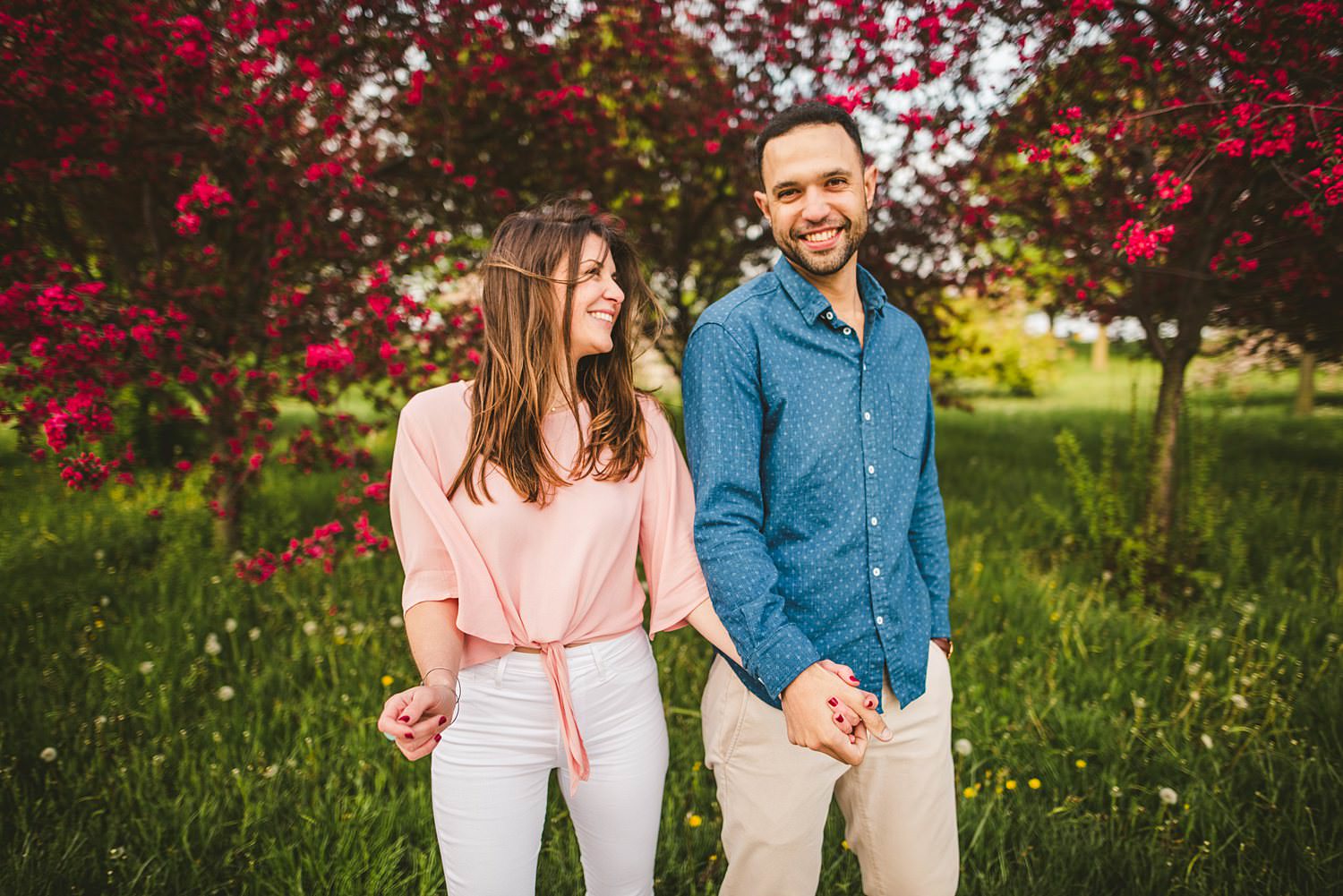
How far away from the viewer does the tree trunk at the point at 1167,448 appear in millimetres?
4286

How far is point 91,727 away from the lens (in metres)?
2.96

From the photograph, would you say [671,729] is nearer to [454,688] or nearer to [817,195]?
[454,688]

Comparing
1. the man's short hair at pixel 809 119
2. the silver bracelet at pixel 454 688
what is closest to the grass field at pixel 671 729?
the silver bracelet at pixel 454 688

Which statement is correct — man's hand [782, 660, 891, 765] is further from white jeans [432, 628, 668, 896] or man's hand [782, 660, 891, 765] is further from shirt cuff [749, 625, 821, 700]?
white jeans [432, 628, 668, 896]

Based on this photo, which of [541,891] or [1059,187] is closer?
[541,891]

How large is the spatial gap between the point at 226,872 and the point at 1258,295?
6015 mm

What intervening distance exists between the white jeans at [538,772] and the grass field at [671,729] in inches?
31.6

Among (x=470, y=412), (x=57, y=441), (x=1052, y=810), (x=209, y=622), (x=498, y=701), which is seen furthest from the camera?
(x=209, y=622)

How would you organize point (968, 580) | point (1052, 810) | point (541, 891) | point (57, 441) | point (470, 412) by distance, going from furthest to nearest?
point (968, 580), point (57, 441), point (1052, 810), point (541, 891), point (470, 412)

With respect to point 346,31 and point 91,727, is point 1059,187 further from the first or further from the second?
point 91,727

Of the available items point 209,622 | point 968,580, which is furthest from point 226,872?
point 968,580

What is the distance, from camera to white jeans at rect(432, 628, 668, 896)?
162 centimetres

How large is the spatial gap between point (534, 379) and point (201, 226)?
3.16 metres

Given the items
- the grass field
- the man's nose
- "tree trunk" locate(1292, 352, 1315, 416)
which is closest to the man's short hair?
the man's nose
